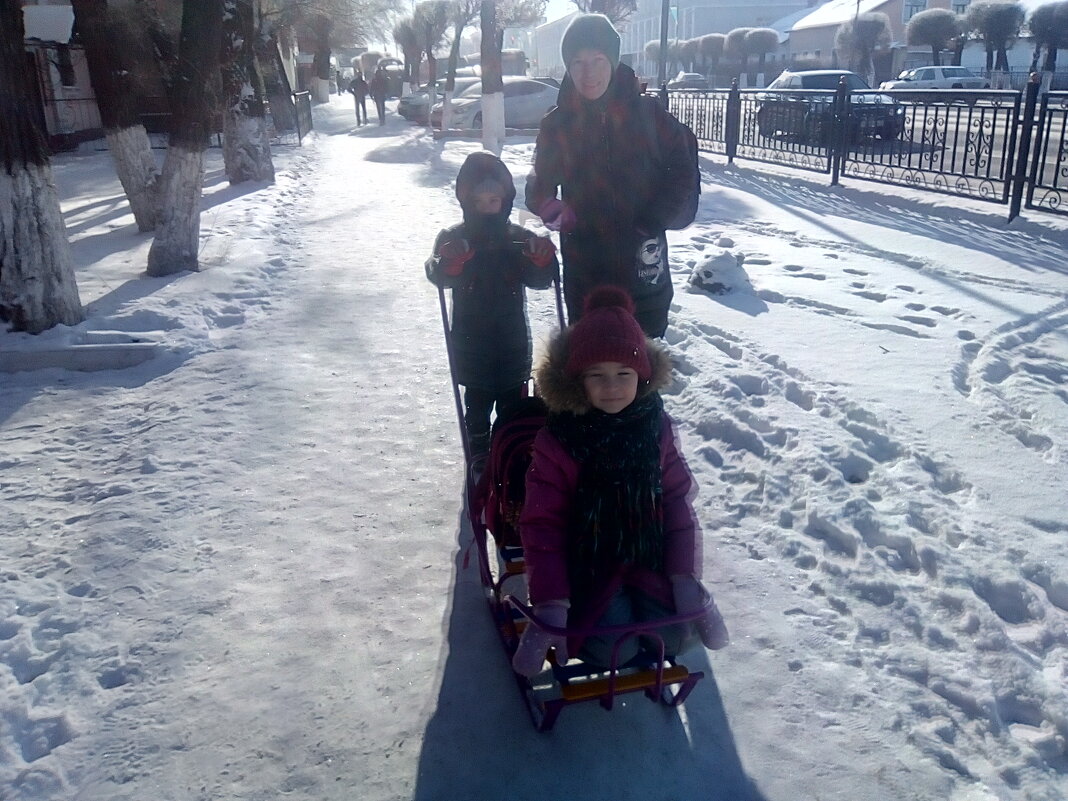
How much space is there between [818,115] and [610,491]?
12.1 metres

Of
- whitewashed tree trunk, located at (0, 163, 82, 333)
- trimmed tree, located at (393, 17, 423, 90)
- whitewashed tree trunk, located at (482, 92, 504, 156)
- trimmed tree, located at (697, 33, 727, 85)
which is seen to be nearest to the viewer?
whitewashed tree trunk, located at (0, 163, 82, 333)

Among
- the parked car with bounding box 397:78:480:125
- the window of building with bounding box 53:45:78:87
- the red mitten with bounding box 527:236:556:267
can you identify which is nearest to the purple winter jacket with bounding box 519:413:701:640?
the red mitten with bounding box 527:236:556:267

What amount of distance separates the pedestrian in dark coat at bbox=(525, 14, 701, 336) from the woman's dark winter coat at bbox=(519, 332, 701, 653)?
3.08 feet

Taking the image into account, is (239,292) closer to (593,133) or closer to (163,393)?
(163,393)

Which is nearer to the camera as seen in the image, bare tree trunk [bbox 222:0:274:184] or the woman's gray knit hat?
the woman's gray knit hat

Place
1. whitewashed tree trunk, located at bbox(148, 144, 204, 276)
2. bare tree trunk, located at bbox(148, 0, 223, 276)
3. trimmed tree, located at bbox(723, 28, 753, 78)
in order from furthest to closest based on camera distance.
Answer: trimmed tree, located at bbox(723, 28, 753, 78) → whitewashed tree trunk, located at bbox(148, 144, 204, 276) → bare tree trunk, located at bbox(148, 0, 223, 276)

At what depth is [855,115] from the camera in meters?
11.7

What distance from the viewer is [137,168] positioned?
8977 mm

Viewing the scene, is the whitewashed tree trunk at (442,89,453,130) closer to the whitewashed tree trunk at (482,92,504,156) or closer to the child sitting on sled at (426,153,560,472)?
the whitewashed tree trunk at (482,92,504,156)

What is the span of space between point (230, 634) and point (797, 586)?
189 cm

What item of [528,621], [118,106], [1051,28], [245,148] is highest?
[1051,28]

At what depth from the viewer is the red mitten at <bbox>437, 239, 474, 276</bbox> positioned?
3.15 meters

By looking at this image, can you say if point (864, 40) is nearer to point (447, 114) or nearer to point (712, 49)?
point (712, 49)

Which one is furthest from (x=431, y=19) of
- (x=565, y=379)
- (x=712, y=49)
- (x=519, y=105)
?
(x=565, y=379)
